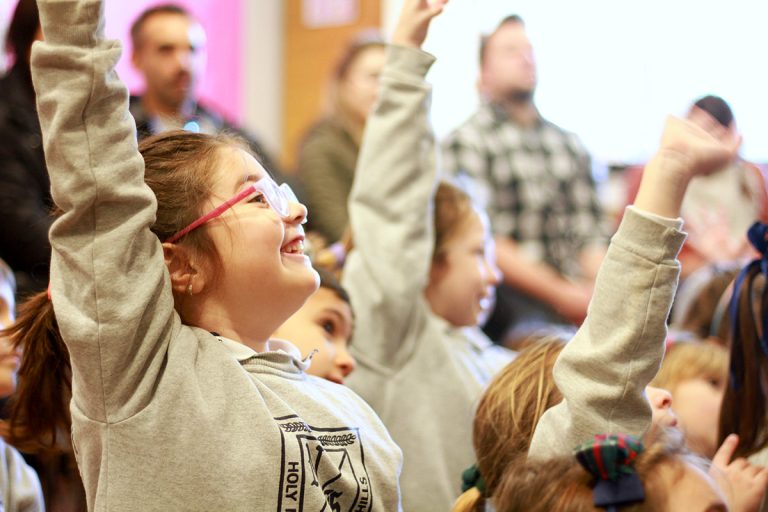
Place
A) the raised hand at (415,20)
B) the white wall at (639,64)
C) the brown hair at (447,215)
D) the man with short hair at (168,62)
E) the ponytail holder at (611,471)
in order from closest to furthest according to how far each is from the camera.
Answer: the ponytail holder at (611,471) → the raised hand at (415,20) → the brown hair at (447,215) → the man with short hair at (168,62) → the white wall at (639,64)

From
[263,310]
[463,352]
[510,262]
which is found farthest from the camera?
[510,262]

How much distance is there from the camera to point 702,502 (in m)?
1.15

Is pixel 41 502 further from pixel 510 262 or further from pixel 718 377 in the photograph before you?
pixel 510 262

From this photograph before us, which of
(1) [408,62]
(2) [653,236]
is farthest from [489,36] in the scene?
(2) [653,236]

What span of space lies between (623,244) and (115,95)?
597 mm

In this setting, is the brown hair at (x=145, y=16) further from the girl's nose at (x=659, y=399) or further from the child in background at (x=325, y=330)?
the girl's nose at (x=659, y=399)

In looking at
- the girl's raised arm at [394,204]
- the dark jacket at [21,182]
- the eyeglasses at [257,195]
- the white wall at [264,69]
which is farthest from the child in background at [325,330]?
the white wall at [264,69]

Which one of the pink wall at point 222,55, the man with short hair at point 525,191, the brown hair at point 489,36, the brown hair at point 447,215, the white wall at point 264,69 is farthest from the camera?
the white wall at point 264,69

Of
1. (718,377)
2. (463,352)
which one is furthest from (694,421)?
(463,352)

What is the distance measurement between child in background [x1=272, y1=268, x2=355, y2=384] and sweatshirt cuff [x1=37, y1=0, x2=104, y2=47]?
64cm

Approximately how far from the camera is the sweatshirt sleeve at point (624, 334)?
1147 mm

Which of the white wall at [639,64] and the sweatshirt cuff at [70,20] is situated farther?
the white wall at [639,64]

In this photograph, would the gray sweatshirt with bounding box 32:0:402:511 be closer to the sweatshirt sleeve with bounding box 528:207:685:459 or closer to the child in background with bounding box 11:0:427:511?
the child in background with bounding box 11:0:427:511

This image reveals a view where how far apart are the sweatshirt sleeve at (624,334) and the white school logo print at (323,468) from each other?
24 centimetres
